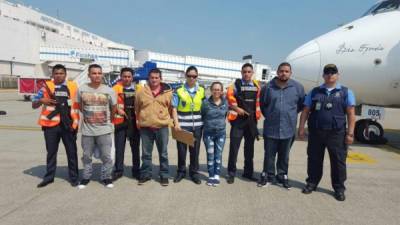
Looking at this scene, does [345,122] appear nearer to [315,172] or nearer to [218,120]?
[315,172]

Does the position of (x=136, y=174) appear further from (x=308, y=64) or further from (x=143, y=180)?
(x=308, y=64)

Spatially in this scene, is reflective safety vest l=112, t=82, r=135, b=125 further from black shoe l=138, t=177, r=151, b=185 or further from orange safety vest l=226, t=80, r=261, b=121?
orange safety vest l=226, t=80, r=261, b=121

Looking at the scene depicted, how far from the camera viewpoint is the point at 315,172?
482cm

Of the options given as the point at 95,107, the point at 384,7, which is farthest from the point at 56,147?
the point at 384,7

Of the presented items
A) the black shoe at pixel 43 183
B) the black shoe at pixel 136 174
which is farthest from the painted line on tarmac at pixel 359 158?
the black shoe at pixel 43 183

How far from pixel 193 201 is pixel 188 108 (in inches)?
57.8

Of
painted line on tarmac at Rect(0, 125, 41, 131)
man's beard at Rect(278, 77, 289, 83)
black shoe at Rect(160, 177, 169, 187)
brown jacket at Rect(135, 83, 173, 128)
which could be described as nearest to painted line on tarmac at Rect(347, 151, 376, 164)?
man's beard at Rect(278, 77, 289, 83)

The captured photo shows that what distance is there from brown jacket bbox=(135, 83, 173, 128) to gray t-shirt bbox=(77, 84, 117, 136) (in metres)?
0.45

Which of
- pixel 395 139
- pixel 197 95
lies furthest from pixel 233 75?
pixel 197 95

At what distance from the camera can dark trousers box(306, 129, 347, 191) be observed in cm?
459

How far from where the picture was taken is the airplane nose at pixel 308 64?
24.0 feet

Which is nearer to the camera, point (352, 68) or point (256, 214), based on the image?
point (256, 214)

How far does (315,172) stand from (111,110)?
333 centimetres

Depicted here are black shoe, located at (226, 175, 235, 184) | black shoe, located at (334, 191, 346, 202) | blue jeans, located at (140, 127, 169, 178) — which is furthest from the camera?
black shoe, located at (226, 175, 235, 184)
